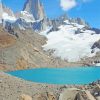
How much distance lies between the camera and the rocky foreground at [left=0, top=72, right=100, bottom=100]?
26097mm

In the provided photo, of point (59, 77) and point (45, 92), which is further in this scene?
point (59, 77)

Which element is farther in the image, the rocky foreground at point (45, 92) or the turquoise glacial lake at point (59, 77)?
the turquoise glacial lake at point (59, 77)

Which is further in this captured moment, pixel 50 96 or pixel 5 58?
pixel 5 58

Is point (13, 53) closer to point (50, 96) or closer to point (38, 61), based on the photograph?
point (38, 61)

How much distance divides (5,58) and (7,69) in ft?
22.6

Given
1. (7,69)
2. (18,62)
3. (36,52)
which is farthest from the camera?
(36,52)

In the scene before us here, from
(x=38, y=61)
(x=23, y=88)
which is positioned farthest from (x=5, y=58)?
(x=23, y=88)

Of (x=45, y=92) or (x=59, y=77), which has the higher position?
(x=59, y=77)

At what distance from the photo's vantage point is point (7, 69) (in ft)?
431

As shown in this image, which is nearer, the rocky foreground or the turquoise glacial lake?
the rocky foreground

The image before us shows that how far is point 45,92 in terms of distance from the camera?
29391 mm

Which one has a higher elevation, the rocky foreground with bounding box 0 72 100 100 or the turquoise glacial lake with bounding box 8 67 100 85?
the turquoise glacial lake with bounding box 8 67 100 85

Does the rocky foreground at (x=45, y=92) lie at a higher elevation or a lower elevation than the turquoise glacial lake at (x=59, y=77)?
lower

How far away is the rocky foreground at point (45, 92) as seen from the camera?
85.6ft
